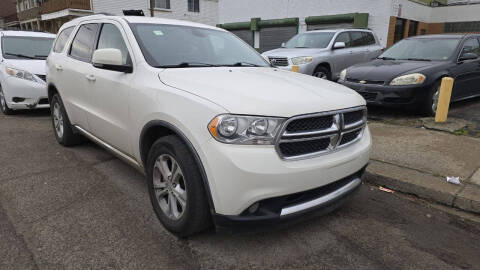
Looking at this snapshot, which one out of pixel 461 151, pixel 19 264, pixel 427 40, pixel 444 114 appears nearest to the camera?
pixel 19 264

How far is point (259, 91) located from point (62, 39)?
3.78 m

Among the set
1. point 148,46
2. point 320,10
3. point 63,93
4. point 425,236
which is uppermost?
point 320,10

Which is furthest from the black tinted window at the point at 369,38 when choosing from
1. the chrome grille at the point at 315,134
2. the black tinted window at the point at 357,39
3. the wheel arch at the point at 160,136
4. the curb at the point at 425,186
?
the wheel arch at the point at 160,136

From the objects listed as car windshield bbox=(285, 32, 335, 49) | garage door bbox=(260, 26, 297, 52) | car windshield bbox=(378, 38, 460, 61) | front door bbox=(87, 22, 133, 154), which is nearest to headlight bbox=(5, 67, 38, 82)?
front door bbox=(87, 22, 133, 154)

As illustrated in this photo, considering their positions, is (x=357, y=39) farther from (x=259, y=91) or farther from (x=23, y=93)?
(x=259, y=91)

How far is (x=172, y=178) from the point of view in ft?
8.65

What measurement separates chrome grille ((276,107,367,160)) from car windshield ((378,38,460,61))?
5289mm

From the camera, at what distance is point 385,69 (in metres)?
6.54

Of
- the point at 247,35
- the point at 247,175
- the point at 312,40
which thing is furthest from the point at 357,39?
the point at 247,35

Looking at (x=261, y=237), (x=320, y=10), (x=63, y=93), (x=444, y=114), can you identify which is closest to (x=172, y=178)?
(x=261, y=237)

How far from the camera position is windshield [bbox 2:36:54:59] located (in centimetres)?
733

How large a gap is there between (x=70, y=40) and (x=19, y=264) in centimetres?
315

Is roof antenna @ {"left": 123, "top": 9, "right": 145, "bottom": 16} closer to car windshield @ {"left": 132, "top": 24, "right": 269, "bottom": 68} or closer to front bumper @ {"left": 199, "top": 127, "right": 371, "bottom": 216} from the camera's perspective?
car windshield @ {"left": 132, "top": 24, "right": 269, "bottom": 68}

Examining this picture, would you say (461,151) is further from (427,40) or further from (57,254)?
(57,254)
